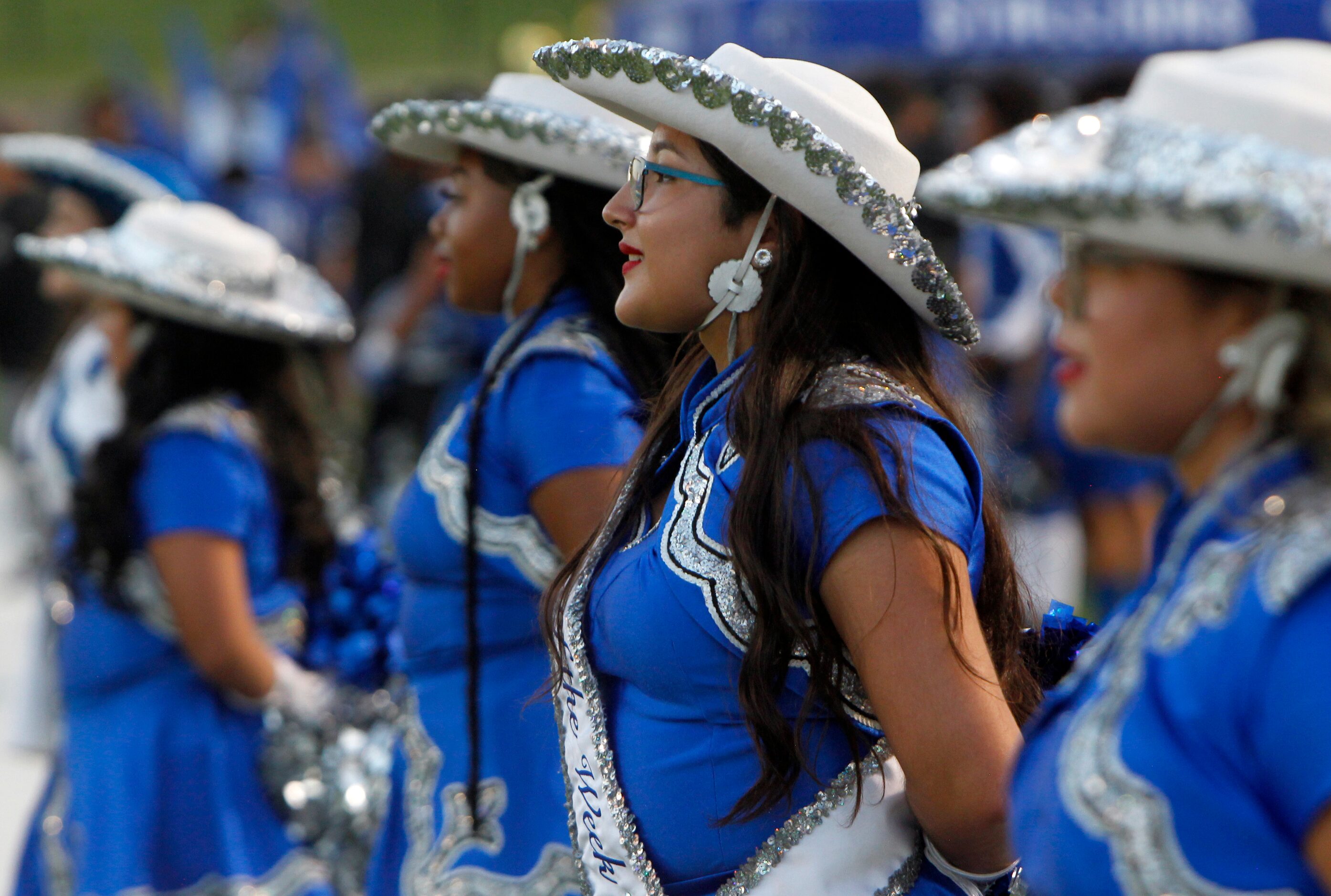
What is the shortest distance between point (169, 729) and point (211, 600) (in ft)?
1.21

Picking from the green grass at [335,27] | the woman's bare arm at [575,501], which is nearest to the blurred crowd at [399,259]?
the woman's bare arm at [575,501]

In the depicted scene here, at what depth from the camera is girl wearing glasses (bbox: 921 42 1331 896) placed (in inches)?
50.1

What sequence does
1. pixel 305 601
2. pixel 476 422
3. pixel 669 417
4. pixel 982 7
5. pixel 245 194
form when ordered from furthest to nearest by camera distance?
pixel 245 194, pixel 982 7, pixel 305 601, pixel 476 422, pixel 669 417

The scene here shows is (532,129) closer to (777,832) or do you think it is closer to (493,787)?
(493,787)

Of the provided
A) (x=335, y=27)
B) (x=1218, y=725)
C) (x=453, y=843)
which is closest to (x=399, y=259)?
(x=453, y=843)

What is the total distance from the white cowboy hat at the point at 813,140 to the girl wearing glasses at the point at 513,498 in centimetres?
67

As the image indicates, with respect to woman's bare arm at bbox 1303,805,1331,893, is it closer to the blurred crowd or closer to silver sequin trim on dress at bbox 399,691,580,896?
the blurred crowd

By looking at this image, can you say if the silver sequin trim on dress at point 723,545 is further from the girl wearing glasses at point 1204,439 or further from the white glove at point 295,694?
the white glove at point 295,694

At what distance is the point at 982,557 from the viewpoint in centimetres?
198

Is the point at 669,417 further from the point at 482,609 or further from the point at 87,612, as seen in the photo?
the point at 87,612

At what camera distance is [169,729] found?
3555mm

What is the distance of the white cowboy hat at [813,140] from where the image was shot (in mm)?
1938

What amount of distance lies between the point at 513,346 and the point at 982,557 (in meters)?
1.12

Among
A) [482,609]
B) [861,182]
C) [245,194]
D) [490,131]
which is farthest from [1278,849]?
[245,194]
